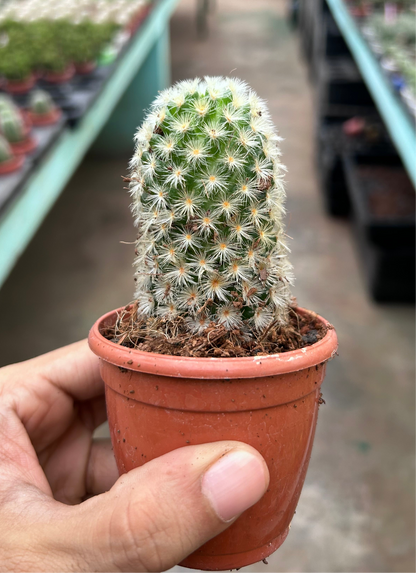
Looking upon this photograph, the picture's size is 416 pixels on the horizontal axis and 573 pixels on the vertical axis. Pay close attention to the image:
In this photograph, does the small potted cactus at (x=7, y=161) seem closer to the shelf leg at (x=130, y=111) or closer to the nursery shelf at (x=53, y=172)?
the nursery shelf at (x=53, y=172)

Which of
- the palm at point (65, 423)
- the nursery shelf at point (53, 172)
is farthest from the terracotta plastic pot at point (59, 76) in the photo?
the palm at point (65, 423)

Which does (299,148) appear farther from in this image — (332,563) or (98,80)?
(332,563)

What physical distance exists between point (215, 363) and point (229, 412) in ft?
0.40

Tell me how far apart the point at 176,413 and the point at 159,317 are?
8.8 inches

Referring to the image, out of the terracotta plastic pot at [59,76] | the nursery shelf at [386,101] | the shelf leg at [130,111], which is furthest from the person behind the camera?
the shelf leg at [130,111]

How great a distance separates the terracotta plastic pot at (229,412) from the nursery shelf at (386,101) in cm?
227

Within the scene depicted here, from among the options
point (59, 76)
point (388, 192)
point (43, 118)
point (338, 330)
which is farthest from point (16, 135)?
point (388, 192)

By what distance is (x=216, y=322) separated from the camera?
1188 mm

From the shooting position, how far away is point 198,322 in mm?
1190

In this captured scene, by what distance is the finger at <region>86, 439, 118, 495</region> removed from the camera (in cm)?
167

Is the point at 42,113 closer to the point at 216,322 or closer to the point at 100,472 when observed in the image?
the point at 100,472

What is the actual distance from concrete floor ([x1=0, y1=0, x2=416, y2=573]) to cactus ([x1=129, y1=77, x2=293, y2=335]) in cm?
62

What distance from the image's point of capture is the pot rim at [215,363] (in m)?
1.05

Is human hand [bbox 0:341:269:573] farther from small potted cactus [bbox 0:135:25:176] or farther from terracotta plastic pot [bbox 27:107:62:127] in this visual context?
terracotta plastic pot [bbox 27:107:62:127]
